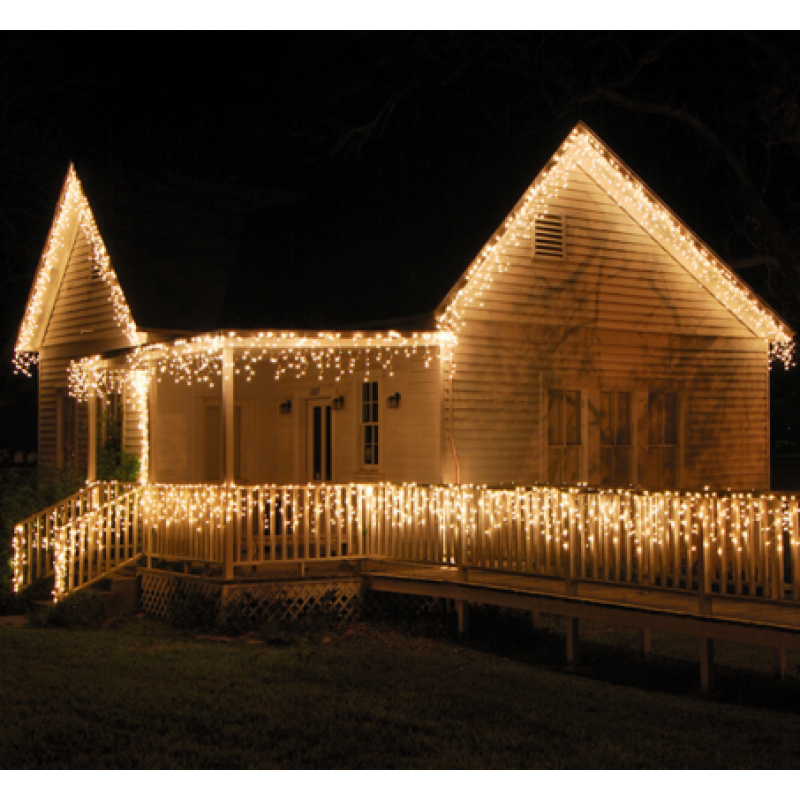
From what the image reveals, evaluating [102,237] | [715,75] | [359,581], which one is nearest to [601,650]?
[359,581]

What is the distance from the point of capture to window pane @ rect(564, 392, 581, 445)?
653 inches

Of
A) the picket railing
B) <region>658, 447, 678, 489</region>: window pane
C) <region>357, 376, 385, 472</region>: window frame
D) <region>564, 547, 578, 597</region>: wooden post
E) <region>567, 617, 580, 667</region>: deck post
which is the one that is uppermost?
<region>357, 376, 385, 472</region>: window frame

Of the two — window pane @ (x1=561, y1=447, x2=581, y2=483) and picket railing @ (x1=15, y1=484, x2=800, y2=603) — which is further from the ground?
window pane @ (x1=561, y1=447, x2=581, y2=483)

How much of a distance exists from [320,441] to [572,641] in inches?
300

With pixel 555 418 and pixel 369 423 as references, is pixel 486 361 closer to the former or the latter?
pixel 555 418

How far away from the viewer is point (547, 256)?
639 inches

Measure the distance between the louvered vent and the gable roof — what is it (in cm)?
15

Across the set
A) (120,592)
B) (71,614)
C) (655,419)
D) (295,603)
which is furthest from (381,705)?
(655,419)

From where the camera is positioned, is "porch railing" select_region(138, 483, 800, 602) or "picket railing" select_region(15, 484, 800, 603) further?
"picket railing" select_region(15, 484, 800, 603)

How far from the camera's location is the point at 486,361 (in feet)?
50.7

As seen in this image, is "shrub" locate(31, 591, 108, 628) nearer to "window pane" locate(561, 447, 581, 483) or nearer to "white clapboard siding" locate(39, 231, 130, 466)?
"white clapboard siding" locate(39, 231, 130, 466)

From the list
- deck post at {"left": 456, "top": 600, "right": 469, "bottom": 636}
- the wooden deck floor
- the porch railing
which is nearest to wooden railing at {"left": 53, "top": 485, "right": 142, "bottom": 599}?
the porch railing

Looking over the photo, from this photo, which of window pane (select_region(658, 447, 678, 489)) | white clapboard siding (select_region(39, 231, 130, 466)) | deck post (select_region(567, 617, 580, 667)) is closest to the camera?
deck post (select_region(567, 617, 580, 667))

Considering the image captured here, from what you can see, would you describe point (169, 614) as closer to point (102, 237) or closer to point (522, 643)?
point (522, 643)
